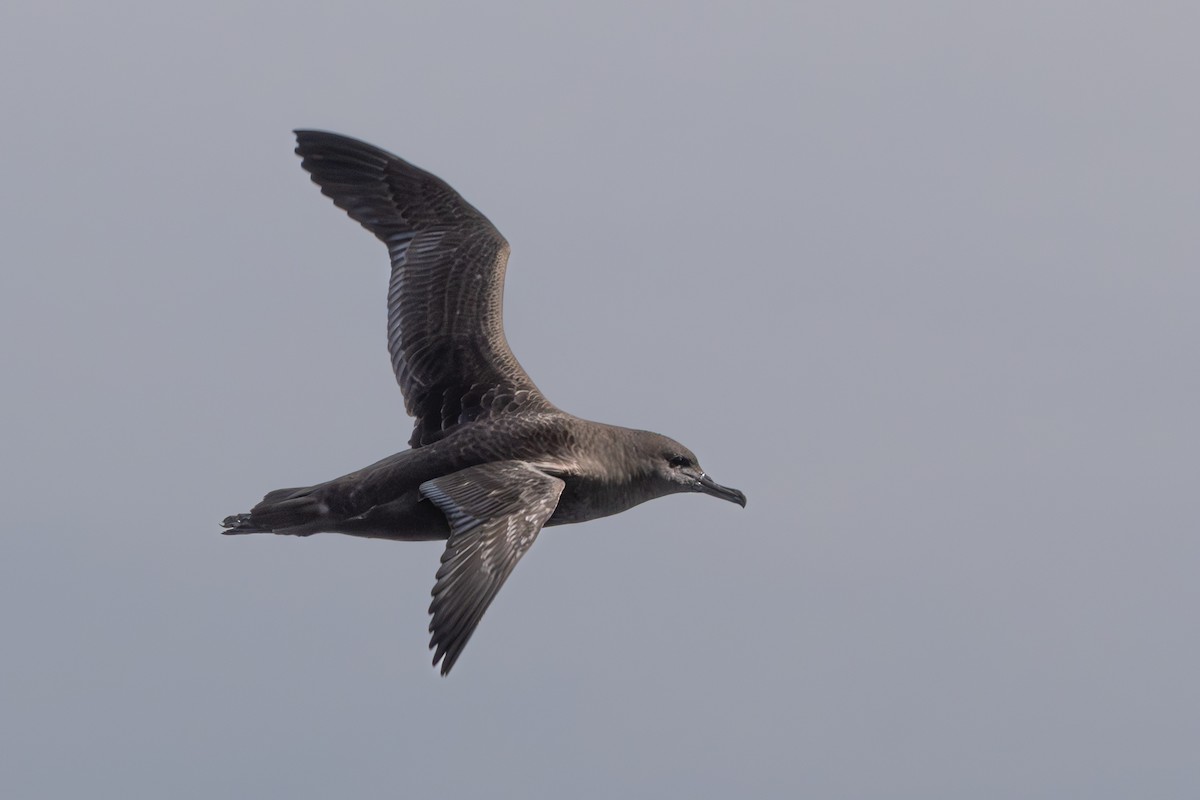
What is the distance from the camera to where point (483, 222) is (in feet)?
47.2

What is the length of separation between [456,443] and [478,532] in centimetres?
125

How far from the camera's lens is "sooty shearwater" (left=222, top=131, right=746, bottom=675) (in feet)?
37.1

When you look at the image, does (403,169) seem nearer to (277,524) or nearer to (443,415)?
(443,415)

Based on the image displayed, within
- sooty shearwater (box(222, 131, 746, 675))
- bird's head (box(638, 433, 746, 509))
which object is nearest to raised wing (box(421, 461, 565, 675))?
sooty shearwater (box(222, 131, 746, 675))

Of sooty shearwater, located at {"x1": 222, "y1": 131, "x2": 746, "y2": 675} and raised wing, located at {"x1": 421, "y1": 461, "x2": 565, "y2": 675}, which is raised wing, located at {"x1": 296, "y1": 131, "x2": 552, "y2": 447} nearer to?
sooty shearwater, located at {"x1": 222, "y1": 131, "x2": 746, "y2": 675}

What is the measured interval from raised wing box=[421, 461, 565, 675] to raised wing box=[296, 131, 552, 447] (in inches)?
49.9

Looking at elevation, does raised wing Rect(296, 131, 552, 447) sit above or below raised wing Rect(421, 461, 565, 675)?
above

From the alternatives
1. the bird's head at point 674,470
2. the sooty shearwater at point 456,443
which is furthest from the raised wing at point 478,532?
the bird's head at point 674,470

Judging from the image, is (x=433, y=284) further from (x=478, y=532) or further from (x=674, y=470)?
(x=478, y=532)

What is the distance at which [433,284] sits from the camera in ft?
45.8

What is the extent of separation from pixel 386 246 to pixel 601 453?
9.23ft

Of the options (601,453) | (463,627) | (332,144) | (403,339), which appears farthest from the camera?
(332,144)

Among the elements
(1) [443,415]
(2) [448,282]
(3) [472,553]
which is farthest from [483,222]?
(3) [472,553]

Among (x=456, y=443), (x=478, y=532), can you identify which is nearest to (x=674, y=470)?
(x=456, y=443)
